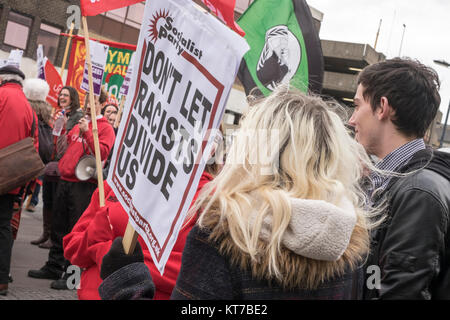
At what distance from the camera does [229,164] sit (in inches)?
66.2

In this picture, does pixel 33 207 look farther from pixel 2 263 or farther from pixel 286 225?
pixel 286 225

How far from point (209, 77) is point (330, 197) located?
53 cm

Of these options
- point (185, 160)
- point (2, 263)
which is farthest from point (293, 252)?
point (2, 263)

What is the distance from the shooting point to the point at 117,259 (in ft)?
6.28

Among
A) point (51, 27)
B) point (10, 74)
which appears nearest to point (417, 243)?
point (10, 74)

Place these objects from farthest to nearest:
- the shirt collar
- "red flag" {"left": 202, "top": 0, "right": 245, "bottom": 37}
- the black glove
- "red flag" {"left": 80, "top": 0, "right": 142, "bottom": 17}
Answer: "red flag" {"left": 80, "top": 0, "right": 142, "bottom": 17}, the shirt collar, "red flag" {"left": 202, "top": 0, "right": 245, "bottom": 37}, the black glove

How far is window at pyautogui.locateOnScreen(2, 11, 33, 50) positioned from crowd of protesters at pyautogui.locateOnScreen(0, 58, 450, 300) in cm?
2242

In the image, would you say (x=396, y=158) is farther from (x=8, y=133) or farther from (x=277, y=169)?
(x=8, y=133)

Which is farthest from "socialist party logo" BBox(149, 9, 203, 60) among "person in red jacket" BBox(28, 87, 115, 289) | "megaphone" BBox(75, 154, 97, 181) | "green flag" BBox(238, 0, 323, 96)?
"megaphone" BBox(75, 154, 97, 181)

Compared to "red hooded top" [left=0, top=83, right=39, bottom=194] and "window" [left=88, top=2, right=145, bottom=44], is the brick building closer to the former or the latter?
"window" [left=88, top=2, right=145, bottom=44]

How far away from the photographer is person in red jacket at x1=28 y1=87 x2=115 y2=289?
561 centimetres

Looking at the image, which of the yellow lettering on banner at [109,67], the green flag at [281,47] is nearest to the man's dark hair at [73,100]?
the green flag at [281,47]

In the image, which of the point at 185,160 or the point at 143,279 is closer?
the point at 185,160

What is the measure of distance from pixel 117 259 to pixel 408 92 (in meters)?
1.52
